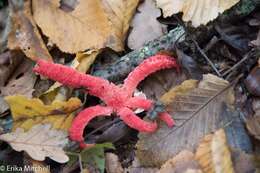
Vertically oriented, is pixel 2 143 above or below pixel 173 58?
below

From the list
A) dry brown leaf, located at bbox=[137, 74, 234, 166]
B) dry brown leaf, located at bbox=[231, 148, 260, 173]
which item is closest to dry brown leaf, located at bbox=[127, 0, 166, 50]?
dry brown leaf, located at bbox=[137, 74, 234, 166]

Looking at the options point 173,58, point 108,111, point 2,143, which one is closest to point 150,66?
point 173,58

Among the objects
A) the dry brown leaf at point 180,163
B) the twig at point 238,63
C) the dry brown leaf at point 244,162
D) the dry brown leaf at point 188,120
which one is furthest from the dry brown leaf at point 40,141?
the twig at point 238,63

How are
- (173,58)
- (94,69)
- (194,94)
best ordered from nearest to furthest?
(194,94) < (173,58) < (94,69)

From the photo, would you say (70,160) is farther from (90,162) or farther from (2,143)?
(2,143)

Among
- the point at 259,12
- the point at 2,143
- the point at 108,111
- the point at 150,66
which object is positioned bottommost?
the point at 2,143

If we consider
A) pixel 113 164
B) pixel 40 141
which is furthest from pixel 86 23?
pixel 113 164
